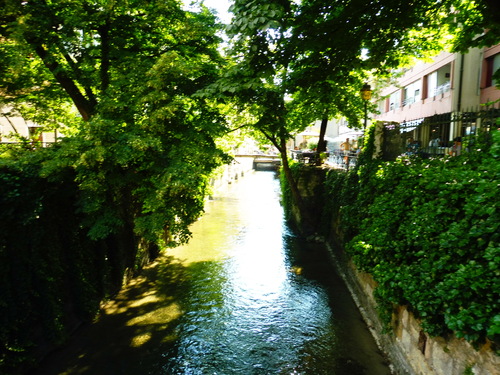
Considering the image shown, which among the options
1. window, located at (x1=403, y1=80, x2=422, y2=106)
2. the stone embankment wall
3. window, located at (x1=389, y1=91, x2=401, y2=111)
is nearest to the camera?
the stone embankment wall

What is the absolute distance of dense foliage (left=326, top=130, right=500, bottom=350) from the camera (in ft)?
12.9

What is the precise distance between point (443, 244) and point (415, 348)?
2.39 metres

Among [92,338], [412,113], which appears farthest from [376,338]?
[412,113]

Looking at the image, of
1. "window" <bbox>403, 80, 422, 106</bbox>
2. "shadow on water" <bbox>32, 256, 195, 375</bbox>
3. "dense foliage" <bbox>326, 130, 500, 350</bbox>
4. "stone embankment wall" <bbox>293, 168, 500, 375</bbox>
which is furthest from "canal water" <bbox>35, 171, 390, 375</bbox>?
"window" <bbox>403, 80, 422, 106</bbox>

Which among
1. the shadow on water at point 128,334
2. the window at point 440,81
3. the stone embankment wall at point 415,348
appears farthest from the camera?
the window at point 440,81

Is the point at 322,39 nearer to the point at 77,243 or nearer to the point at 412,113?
the point at 77,243

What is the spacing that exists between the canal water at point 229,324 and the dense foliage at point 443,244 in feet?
6.60

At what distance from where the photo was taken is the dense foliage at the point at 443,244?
393 centimetres

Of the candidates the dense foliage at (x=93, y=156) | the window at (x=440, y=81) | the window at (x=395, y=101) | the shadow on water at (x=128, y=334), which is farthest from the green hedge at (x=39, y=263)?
the window at (x=395, y=101)

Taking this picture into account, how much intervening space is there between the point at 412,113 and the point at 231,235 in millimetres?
18591

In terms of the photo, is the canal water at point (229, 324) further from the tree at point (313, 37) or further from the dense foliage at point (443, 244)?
the tree at point (313, 37)

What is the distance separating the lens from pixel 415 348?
580 centimetres

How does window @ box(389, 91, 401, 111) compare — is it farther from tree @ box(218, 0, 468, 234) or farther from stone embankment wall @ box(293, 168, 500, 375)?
stone embankment wall @ box(293, 168, 500, 375)

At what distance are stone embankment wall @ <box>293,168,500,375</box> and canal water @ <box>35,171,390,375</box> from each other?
0.37 m
